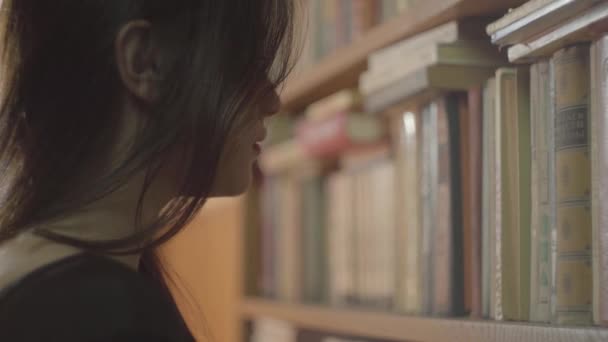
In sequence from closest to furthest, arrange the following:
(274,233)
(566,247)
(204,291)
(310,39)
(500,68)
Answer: (566,247), (500,68), (310,39), (274,233), (204,291)

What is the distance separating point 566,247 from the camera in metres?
0.85

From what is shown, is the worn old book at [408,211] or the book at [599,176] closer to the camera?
the book at [599,176]

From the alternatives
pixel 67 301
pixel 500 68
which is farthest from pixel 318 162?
pixel 67 301

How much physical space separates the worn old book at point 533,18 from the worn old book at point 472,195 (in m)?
0.13

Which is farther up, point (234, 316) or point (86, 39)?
point (86, 39)

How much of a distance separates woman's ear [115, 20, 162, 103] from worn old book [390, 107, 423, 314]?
1.67 feet

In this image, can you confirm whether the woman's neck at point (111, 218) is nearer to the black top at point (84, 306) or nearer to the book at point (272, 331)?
the black top at point (84, 306)

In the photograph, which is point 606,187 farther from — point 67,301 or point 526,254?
point 67,301

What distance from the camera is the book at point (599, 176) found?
31.4 inches

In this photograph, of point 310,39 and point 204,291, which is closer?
point 310,39

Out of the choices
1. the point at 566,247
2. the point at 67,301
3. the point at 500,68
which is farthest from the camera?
the point at 500,68

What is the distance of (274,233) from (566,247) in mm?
1104

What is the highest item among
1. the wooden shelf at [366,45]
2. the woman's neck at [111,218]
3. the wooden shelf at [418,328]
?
the wooden shelf at [366,45]

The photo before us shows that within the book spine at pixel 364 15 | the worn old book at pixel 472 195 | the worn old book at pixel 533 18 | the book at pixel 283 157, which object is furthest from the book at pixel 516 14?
the book at pixel 283 157
